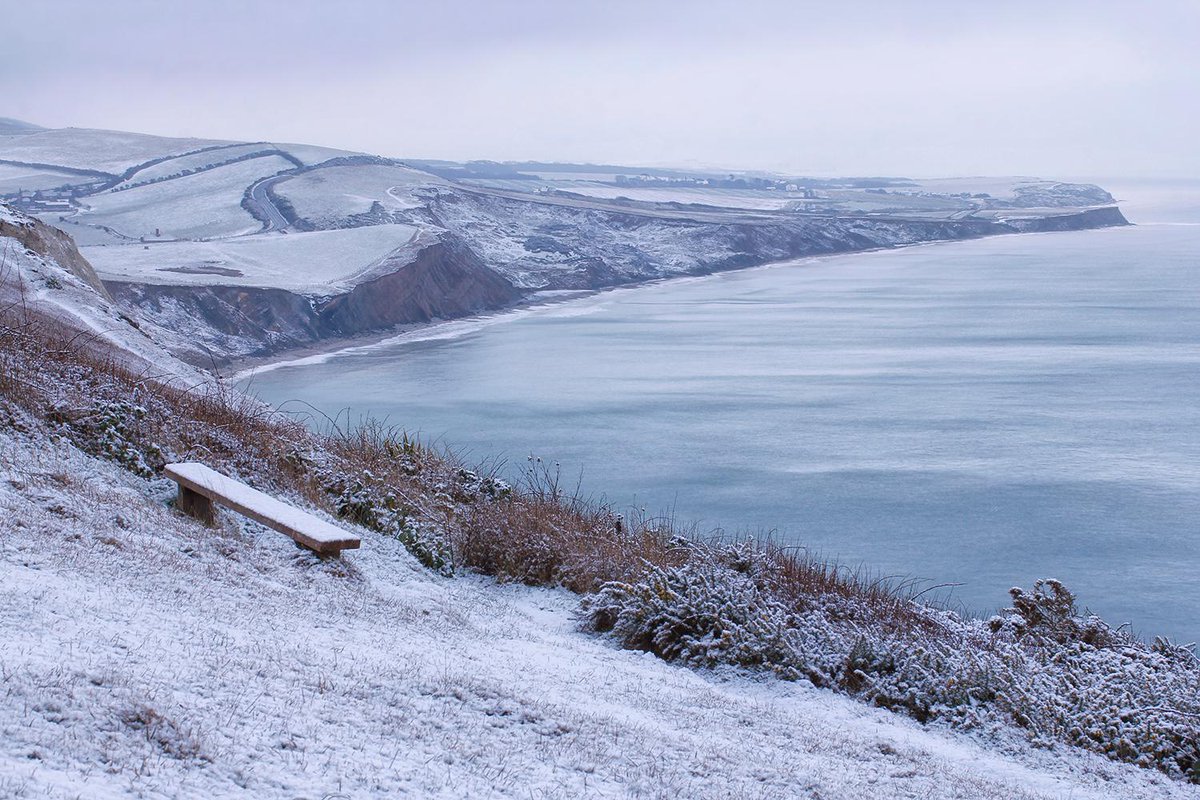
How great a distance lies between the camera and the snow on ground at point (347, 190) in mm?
52406

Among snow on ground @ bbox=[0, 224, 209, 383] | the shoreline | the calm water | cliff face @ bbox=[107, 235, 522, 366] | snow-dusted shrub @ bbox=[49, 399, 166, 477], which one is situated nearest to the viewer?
snow-dusted shrub @ bbox=[49, 399, 166, 477]

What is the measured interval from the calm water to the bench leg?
31.6 feet

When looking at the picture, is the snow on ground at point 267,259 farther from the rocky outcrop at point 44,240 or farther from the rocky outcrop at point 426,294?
the rocky outcrop at point 44,240

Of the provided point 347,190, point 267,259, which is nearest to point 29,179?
point 347,190

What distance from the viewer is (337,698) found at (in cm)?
388

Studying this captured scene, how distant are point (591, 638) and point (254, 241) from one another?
126 feet

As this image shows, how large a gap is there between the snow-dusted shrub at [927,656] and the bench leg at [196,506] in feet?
7.29

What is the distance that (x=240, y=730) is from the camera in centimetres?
335

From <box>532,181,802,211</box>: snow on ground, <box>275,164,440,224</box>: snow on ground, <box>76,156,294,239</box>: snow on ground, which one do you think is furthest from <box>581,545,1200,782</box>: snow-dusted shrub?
<box>532,181,802,211</box>: snow on ground

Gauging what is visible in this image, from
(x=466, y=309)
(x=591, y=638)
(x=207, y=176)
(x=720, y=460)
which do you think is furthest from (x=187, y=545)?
(x=207, y=176)

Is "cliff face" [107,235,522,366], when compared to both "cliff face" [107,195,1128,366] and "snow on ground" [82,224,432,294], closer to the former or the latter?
"cliff face" [107,195,1128,366]

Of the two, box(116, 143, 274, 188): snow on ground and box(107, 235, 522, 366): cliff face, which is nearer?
box(107, 235, 522, 366): cliff face

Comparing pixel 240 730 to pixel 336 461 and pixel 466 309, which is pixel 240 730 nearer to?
pixel 336 461

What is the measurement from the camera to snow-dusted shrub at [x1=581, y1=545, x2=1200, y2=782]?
5832 mm
